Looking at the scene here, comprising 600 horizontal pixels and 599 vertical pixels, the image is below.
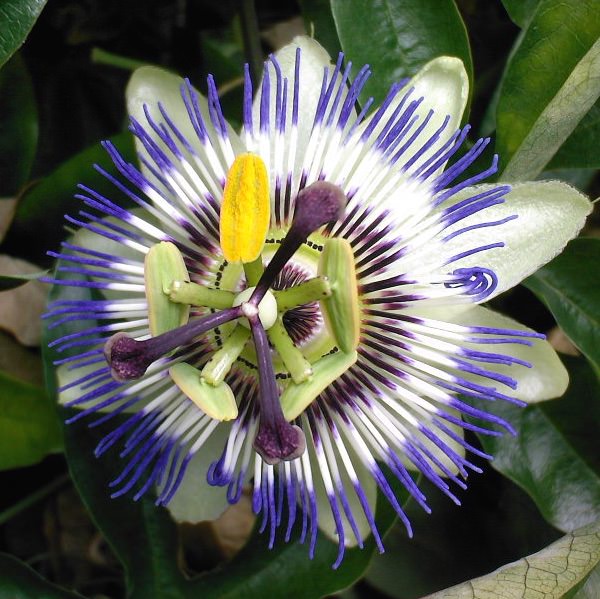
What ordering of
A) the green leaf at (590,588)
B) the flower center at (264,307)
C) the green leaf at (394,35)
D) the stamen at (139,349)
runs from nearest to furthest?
the stamen at (139,349), the flower center at (264,307), the green leaf at (590,588), the green leaf at (394,35)

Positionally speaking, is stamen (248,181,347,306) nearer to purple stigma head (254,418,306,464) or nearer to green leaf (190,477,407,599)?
purple stigma head (254,418,306,464)

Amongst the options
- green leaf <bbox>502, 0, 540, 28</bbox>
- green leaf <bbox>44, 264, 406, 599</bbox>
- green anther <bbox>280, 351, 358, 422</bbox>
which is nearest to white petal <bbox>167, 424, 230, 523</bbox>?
green leaf <bbox>44, 264, 406, 599</bbox>

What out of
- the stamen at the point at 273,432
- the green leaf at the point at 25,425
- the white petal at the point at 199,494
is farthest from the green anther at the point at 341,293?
the green leaf at the point at 25,425

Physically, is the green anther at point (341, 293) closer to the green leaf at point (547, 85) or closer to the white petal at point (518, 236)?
the white petal at point (518, 236)

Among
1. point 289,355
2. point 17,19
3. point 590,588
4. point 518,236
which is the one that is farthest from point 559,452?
point 17,19

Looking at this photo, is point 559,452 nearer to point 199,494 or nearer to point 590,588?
point 590,588

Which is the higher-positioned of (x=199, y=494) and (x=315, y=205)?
(x=315, y=205)
